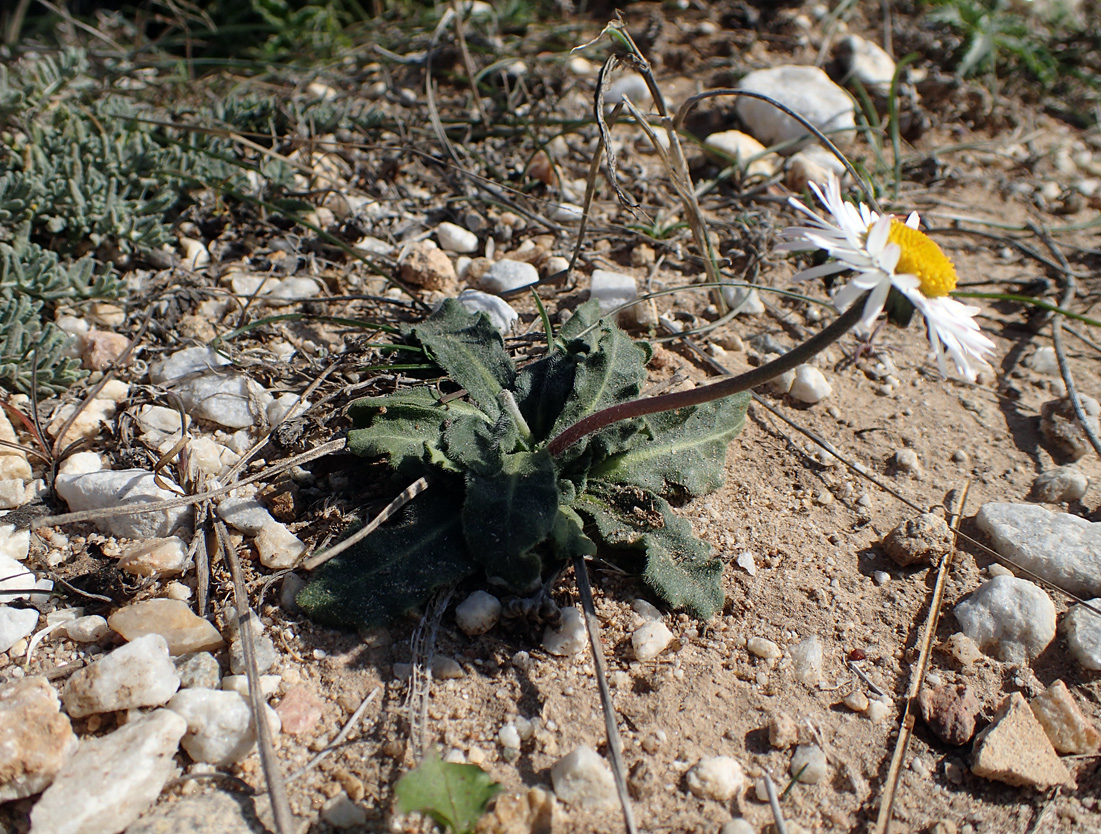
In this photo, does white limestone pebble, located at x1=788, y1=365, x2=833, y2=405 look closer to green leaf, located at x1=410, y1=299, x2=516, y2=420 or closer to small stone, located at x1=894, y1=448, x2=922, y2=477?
small stone, located at x1=894, y1=448, x2=922, y2=477

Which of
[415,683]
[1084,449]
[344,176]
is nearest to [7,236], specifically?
[344,176]

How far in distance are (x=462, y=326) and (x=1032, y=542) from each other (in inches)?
73.0

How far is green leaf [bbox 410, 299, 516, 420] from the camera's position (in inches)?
99.7

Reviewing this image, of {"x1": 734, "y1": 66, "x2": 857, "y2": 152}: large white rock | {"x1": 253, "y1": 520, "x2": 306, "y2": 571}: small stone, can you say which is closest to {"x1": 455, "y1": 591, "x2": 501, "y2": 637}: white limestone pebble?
{"x1": 253, "y1": 520, "x2": 306, "y2": 571}: small stone

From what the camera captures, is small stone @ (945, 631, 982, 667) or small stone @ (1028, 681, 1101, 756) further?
small stone @ (945, 631, 982, 667)

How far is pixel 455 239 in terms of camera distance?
3424mm

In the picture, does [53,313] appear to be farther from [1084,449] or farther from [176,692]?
[1084,449]

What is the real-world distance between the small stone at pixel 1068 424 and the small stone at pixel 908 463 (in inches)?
22.3

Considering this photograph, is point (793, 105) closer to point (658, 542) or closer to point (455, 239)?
point (455, 239)

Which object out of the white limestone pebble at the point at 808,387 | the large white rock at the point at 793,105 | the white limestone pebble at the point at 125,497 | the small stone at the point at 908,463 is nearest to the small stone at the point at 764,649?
the small stone at the point at 908,463

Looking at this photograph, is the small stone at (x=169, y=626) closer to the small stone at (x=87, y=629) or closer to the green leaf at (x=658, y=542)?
the small stone at (x=87, y=629)

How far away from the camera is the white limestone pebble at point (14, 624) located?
1959mm

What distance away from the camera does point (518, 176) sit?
3.79 meters

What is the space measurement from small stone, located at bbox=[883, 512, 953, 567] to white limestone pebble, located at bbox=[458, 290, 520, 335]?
1.46 m
